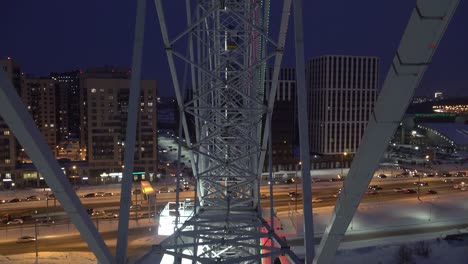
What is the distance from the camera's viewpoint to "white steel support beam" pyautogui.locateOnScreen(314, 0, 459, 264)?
1.70 meters

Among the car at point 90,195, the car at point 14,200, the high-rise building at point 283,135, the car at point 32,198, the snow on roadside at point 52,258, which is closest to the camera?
the snow on roadside at point 52,258

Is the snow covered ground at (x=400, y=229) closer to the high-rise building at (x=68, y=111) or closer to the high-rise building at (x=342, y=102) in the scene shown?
the high-rise building at (x=342, y=102)

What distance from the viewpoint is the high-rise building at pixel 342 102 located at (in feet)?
160

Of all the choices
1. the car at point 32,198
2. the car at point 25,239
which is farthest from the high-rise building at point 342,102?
the car at point 25,239

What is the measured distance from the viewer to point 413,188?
32219 millimetres

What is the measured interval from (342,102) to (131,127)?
4792 cm

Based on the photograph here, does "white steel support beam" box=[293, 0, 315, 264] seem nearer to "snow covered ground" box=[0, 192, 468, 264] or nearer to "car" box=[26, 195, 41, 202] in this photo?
"snow covered ground" box=[0, 192, 468, 264]

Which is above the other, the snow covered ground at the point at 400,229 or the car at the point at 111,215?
the car at the point at 111,215

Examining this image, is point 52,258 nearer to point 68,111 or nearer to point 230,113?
point 230,113

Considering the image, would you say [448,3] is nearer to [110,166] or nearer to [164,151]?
[110,166]

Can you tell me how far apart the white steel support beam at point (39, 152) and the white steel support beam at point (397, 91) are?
64.1 inches

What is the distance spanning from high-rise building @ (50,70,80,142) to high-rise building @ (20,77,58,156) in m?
5.37

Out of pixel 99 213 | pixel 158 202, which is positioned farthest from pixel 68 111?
pixel 99 213

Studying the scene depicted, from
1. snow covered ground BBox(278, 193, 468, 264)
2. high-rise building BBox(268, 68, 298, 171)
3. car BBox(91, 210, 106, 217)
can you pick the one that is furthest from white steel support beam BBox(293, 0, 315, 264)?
high-rise building BBox(268, 68, 298, 171)
